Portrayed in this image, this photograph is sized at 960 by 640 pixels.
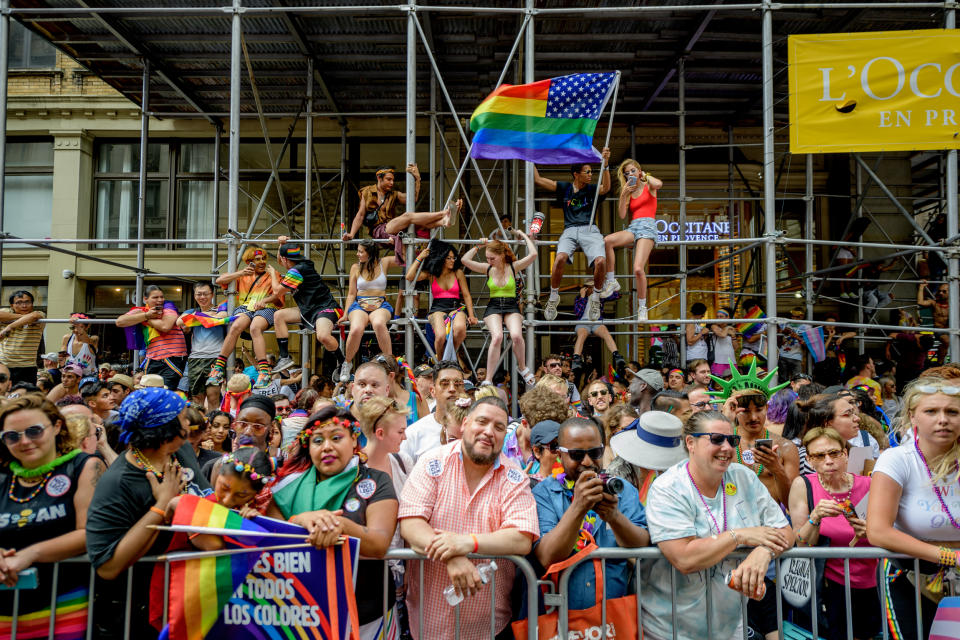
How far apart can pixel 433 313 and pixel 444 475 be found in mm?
5311

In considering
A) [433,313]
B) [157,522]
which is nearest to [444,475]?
[157,522]

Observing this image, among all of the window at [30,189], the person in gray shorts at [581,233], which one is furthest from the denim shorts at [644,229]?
the window at [30,189]

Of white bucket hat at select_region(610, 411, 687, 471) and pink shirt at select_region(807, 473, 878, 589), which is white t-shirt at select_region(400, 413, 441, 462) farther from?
pink shirt at select_region(807, 473, 878, 589)

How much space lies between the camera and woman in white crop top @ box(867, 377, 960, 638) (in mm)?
3125

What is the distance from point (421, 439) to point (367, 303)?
12.8 ft

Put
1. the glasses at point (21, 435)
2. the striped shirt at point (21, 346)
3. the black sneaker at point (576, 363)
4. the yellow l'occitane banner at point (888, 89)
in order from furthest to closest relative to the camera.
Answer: the black sneaker at point (576, 363)
the striped shirt at point (21, 346)
the yellow l'occitane banner at point (888, 89)
the glasses at point (21, 435)

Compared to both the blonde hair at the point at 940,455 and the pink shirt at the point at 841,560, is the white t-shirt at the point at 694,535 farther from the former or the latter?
the blonde hair at the point at 940,455

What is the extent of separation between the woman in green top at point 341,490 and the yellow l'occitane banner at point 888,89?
7214mm

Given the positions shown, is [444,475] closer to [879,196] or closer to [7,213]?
[879,196]

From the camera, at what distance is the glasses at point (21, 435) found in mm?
3082

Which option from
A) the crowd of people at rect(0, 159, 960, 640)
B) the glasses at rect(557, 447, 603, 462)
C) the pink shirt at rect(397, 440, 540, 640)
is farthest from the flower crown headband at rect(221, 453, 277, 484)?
the glasses at rect(557, 447, 603, 462)

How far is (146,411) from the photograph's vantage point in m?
3.06

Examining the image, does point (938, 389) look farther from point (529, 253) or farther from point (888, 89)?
point (888, 89)

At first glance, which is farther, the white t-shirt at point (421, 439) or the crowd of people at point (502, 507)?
the white t-shirt at point (421, 439)
